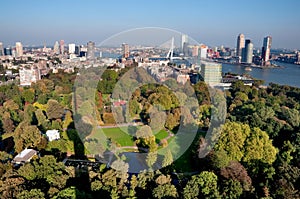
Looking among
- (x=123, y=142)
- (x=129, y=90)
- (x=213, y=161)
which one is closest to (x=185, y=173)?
(x=213, y=161)

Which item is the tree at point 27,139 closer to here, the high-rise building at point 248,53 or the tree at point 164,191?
the tree at point 164,191

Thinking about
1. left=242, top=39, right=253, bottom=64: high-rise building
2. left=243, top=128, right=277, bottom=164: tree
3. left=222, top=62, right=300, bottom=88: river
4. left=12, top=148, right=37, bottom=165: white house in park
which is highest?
left=242, top=39, right=253, bottom=64: high-rise building

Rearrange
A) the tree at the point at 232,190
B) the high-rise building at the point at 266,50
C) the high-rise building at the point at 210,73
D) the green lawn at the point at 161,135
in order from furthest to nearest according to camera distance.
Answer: the high-rise building at the point at 266,50 < the high-rise building at the point at 210,73 < the green lawn at the point at 161,135 < the tree at the point at 232,190

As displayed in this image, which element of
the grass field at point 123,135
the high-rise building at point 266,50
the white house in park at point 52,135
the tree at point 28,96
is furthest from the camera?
the high-rise building at point 266,50

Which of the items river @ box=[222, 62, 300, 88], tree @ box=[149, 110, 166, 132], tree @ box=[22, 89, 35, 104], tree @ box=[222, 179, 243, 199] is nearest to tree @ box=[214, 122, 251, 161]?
tree @ box=[222, 179, 243, 199]

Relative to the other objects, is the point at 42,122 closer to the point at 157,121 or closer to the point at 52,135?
the point at 52,135

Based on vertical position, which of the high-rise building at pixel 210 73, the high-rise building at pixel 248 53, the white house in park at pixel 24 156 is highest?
the high-rise building at pixel 248 53

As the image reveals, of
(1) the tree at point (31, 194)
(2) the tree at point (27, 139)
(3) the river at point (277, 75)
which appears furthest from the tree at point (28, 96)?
(3) the river at point (277, 75)

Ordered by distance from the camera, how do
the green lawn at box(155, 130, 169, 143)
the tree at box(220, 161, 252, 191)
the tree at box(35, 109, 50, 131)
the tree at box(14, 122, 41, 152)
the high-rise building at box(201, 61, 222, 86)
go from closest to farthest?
the tree at box(220, 161, 252, 191) < the tree at box(14, 122, 41, 152) < the green lawn at box(155, 130, 169, 143) < the tree at box(35, 109, 50, 131) < the high-rise building at box(201, 61, 222, 86)

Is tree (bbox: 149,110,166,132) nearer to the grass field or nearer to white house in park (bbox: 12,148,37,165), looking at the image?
the grass field
